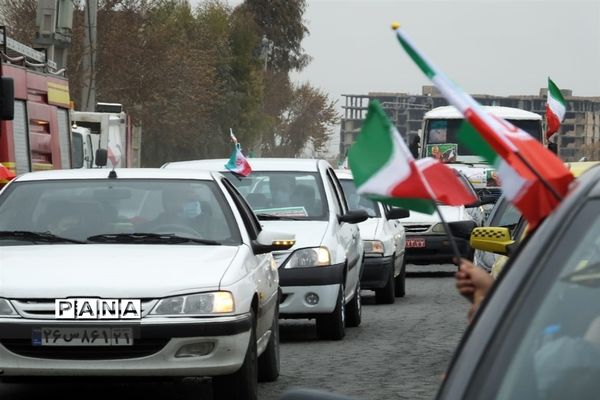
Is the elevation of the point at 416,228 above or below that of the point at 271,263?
below

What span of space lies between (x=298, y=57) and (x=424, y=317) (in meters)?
81.1

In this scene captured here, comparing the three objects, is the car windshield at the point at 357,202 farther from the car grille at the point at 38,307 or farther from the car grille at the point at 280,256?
the car grille at the point at 38,307

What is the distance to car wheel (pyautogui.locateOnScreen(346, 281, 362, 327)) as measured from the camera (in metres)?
15.5

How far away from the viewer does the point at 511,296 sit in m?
3.27

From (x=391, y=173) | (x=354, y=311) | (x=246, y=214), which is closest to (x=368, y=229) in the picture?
(x=354, y=311)

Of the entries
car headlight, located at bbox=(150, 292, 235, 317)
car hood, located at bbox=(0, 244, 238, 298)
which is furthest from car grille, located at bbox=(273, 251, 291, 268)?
car headlight, located at bbox=(150, 292, 235, 317)

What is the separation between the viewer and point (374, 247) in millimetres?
18391

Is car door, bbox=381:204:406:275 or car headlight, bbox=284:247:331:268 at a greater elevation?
car headlight, bbox=284:247:331:268

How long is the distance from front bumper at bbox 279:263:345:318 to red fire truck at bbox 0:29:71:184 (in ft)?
16.5

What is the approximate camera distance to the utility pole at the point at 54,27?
102ft

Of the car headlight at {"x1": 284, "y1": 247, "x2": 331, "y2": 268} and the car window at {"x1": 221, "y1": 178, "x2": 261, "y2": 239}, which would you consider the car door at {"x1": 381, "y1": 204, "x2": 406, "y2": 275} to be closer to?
the car headlight at {"x1": 284, "y1": 247, "x2": 331, "y2": 268}

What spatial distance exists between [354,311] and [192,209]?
5.59 meters

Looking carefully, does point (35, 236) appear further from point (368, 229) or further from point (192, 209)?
point (368, 229)

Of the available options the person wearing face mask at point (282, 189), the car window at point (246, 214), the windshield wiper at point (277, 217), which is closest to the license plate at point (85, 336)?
the car window at point (246, 214)
